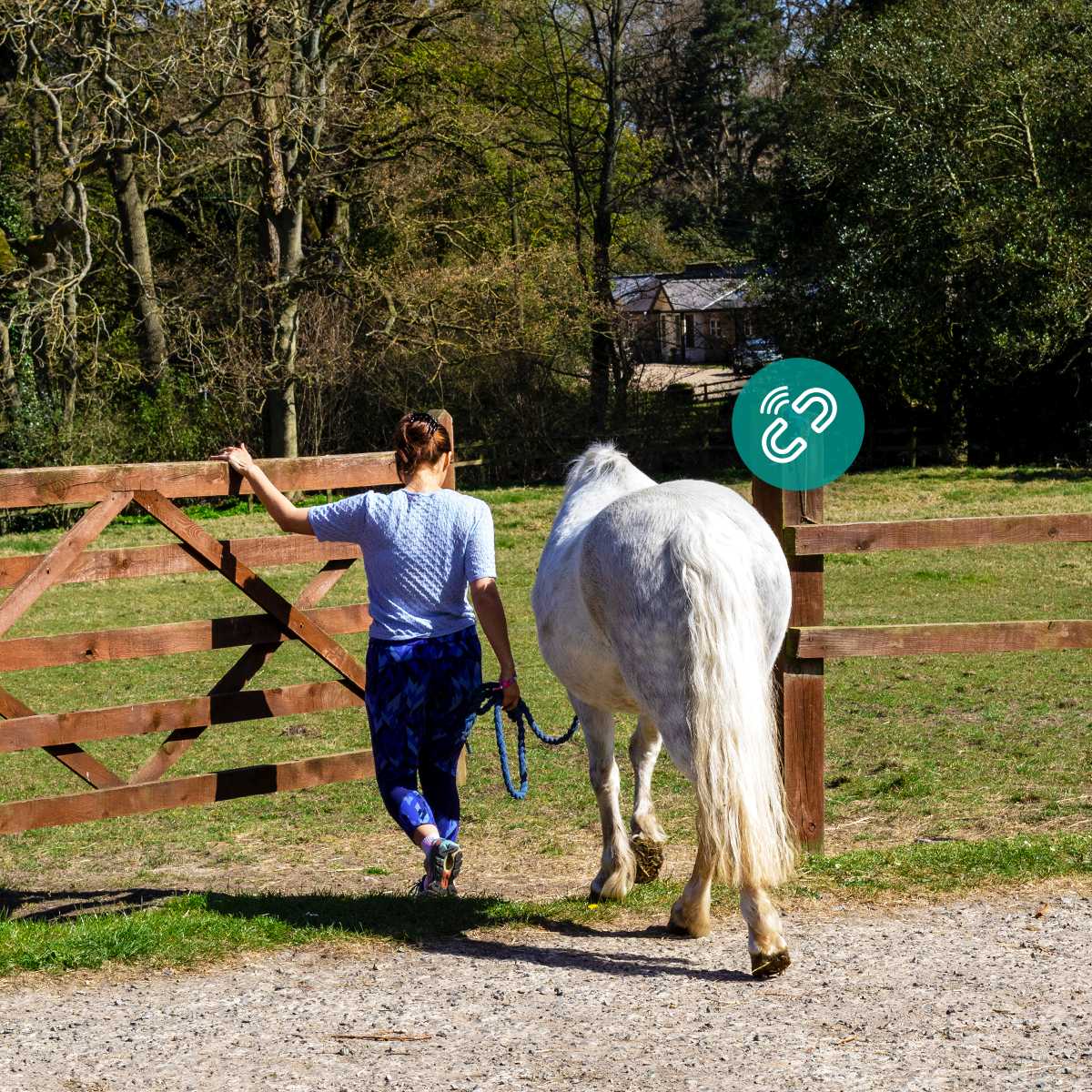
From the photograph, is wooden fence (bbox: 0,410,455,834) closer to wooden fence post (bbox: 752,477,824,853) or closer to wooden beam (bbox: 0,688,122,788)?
wooden beam (bbox: 0,688,122,788)

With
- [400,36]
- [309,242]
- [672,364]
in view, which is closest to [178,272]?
[309,242]

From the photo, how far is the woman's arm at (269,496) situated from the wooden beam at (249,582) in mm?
314

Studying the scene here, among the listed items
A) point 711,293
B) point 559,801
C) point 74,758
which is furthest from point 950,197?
point 74,758

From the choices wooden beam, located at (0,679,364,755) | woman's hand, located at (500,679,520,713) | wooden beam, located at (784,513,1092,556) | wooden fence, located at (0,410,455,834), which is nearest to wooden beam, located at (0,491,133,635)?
wooden fence, located at (0,410,455,834)

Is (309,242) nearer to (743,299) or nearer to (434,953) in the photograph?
(743,299)

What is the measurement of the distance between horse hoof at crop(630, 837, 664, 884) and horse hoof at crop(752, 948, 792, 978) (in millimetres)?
1234

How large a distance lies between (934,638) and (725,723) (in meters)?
1.83

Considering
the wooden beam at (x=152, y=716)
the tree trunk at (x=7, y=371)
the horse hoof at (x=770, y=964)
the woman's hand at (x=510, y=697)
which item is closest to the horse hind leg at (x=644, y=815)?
the woman's hand at (x=510, y=697)

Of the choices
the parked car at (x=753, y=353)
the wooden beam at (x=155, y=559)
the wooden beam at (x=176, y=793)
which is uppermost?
the parked car at (x=753, y=353)

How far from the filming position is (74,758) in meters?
5.86

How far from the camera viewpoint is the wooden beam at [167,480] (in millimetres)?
5480

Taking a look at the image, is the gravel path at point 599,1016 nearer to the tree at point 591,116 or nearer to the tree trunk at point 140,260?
the tree trunk at point 140,260

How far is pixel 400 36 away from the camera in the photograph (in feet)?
85.3

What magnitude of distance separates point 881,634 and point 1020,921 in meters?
1.45
